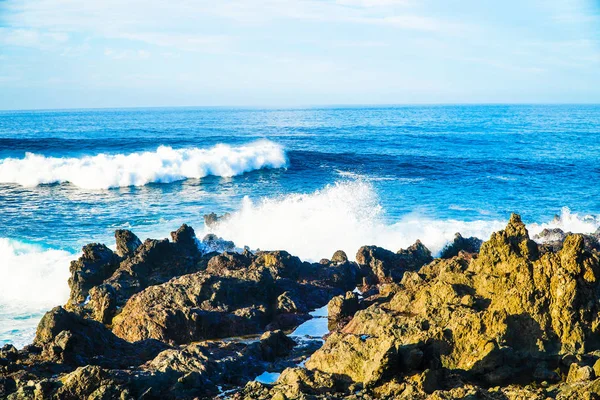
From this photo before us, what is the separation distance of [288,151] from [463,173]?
47.3 feet

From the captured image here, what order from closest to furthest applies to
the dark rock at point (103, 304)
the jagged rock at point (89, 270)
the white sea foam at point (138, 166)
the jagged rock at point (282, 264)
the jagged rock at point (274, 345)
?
the jagged rock at point (274, 345) → the dark rock at point (103, 304) → the jagged rock at point (282, 264) → the jagged rock at point (89, 270) → the white sea foam at point (138, 166)

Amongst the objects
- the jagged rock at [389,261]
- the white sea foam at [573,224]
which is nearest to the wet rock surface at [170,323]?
the jagged rock at [389,261]

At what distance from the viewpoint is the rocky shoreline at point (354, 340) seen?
682cm

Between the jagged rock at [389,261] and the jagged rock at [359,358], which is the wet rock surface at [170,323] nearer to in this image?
the jagged rock at [389,261]

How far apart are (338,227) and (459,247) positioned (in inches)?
233

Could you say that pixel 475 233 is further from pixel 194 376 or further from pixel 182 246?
pixel 194 376

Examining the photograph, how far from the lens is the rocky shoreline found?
6816 millimetres

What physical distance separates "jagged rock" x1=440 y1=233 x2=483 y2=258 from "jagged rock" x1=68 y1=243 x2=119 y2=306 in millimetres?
8966

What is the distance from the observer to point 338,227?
22125 millimetres

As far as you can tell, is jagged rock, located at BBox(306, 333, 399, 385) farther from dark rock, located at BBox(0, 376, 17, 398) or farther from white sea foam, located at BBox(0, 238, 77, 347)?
white sea foam, located at BBox(0, 238, 77, 347)

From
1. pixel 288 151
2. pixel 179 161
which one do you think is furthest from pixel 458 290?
pixel 288 151

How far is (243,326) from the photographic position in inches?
436

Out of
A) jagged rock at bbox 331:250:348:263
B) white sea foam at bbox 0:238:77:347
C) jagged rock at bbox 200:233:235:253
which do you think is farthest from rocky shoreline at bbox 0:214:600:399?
jagged rock at bbox 200:233:235:253

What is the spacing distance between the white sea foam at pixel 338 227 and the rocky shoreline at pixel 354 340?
300 inches
